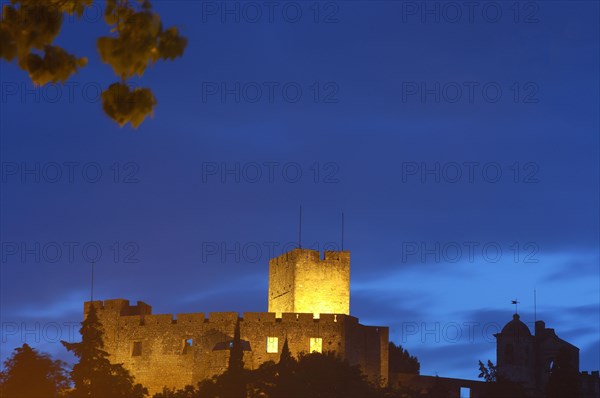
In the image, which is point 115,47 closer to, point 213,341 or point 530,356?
point 213,341

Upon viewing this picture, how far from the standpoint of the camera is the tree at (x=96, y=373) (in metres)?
53.1

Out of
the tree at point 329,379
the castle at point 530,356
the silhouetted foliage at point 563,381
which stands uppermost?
the castle at point 530,356

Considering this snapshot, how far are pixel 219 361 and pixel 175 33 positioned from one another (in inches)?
1727

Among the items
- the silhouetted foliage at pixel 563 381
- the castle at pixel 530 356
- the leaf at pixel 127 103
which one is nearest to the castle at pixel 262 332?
the silhouetted foliage at pixel 563 381

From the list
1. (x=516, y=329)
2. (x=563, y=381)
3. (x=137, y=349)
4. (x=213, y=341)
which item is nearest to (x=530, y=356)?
(x=516, y=329)

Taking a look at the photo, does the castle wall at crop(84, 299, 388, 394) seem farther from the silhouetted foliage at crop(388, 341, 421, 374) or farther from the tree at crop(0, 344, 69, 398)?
A: the silhouetted foliage at crop(388, 341, 421, 374)

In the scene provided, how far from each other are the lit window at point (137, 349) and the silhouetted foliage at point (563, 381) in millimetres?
18015

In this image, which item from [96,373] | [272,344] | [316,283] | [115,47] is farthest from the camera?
[316,283]

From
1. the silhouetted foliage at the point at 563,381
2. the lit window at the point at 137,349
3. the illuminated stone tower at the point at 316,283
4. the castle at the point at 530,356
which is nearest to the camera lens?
the lit window at the point at 137,349

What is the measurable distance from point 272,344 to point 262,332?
649 mm

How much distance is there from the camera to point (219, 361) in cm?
5644

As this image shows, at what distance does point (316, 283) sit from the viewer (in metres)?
59.8

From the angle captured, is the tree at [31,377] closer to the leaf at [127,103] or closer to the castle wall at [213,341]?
the castle wall at [213,341]

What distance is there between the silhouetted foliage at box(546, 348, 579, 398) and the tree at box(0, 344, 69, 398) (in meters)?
21.2
